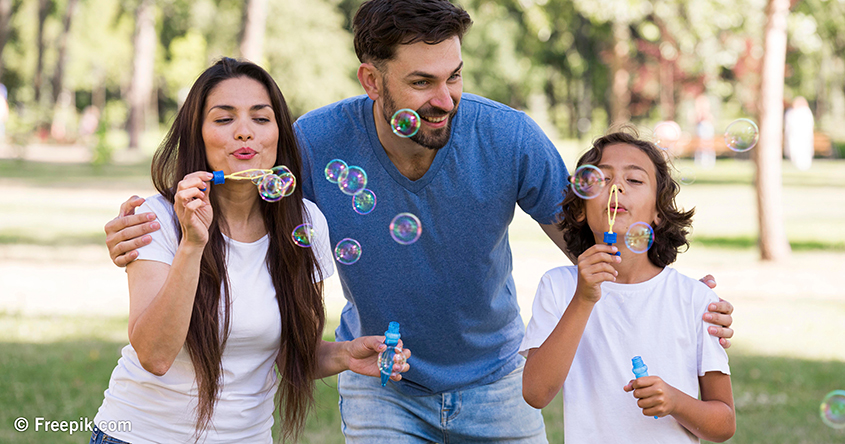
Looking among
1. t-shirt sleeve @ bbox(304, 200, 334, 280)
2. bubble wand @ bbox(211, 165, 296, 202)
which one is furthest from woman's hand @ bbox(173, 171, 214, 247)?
t-shirt sleeve @ bbox(304, 200, 334, 280)

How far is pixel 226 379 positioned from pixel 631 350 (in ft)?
3.95

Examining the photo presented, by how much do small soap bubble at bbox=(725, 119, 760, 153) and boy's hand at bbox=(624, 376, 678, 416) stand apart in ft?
5.42

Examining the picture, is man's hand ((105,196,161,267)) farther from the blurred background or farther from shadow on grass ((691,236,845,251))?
shadow on grass ((691,236,845,251))

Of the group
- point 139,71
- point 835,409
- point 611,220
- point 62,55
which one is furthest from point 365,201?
point 62,55

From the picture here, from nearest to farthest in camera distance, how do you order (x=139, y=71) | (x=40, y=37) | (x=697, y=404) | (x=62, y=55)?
(x=697, y=404) → (x=139, y=71) → (x=40, y=37) → (x=62, y=55)

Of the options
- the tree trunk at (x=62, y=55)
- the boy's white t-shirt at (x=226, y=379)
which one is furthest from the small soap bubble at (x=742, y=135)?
the tree trunk at (x=62, y=55)

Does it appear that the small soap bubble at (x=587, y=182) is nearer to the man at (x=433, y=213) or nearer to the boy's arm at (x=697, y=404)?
the man at (x=433, y=213)

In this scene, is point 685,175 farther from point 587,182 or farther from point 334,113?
point 334,113

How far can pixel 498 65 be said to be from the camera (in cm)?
3859

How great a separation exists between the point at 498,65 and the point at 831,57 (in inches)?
672

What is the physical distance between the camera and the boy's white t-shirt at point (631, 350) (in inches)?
94.7

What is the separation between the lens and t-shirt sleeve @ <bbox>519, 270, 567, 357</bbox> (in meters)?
2.50

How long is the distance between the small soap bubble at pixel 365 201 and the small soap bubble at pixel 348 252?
0.12 meters

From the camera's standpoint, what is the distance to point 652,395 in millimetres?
2188
